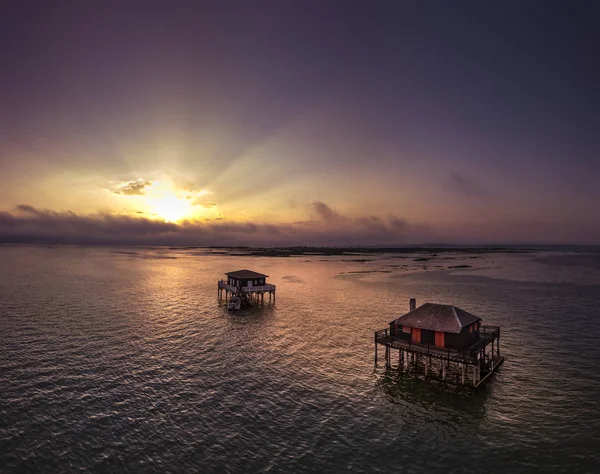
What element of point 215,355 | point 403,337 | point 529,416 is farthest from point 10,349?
point 529,416

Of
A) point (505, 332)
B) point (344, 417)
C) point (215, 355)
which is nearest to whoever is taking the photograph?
point (344, 417)

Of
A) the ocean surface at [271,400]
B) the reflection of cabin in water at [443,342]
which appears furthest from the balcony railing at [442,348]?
the ocean surface at [271,400]

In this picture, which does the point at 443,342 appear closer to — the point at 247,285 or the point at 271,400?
the point at 271,400

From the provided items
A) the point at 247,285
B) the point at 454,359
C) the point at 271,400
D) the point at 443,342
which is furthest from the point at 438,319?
the point at 247,285

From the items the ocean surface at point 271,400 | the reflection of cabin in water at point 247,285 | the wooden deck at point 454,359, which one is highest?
Answer: the reflection of cabin in water at point 247,285

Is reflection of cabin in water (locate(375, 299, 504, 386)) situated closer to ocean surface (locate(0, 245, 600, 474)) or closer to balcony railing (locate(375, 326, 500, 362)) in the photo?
balcony railing (locate(375, 326, 500, 362))

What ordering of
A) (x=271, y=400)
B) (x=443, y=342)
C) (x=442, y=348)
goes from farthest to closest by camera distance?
1. (x=443, y=342)
2. (x=442, y=348)
3. (x=271, y=400)

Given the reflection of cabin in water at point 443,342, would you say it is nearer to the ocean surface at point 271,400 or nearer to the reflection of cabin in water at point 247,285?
the ocean surface at point 271,400

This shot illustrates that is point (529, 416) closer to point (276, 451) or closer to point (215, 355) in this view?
point (276, 451)
